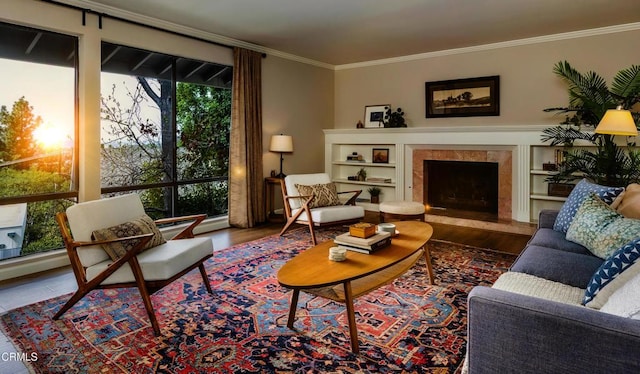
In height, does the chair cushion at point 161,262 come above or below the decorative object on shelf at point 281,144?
below

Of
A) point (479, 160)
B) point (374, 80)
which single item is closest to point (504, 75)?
point (479, 160)

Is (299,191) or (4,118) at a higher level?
(4,118)

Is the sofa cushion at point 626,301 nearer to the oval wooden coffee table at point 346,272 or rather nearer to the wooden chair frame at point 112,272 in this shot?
the oval wooden coffee table at point 346,272

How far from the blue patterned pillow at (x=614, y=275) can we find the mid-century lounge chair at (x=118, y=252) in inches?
90.5

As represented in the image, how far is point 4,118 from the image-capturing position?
11.6 ft

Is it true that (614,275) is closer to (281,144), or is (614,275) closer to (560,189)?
(560,189)

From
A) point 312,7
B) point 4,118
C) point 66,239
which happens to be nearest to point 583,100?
point 312,7

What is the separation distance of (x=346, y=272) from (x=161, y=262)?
1185 millimetres

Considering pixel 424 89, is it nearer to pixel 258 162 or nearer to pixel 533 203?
pixel 533 203

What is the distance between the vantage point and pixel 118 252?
8.46 feet

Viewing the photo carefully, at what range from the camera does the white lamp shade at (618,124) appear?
3596 mm

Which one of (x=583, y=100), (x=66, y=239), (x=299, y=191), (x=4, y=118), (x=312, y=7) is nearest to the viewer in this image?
(x=66, y=239)

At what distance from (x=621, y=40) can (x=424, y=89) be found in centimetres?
249

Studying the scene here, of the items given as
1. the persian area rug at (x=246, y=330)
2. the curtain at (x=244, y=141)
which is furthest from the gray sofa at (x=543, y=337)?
the curtain at (x=244, y=141)
